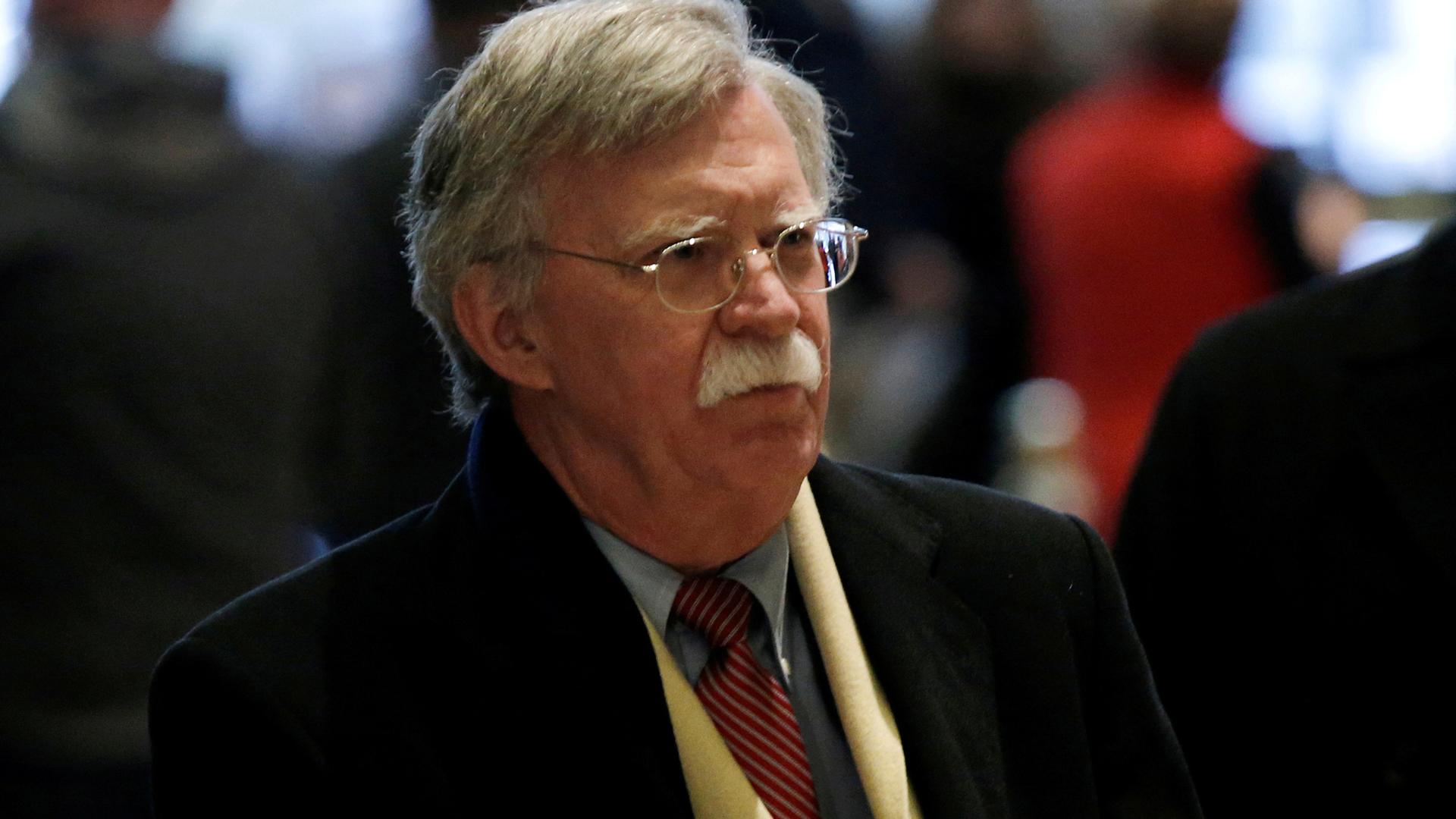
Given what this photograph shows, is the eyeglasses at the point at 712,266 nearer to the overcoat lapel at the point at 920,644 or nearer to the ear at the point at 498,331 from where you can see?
the ear at the point at 498,331

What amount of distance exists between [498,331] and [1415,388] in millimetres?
1328

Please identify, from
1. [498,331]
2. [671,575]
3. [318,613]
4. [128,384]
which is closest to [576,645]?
[671,575]

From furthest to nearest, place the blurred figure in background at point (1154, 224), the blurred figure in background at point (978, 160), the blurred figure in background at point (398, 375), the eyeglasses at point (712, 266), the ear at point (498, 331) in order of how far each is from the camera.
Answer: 1. the blurred figure in background at point (978, 160)
2. the blurred figure in background at point (1154, 224)
3. the blurred figure in background at point (398, 375)
4. the ear at point (498, 331)
5. the eyeglasses at point (712, 266)

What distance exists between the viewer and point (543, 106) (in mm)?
2084

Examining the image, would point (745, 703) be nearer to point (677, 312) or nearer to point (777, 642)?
point (777, 642)

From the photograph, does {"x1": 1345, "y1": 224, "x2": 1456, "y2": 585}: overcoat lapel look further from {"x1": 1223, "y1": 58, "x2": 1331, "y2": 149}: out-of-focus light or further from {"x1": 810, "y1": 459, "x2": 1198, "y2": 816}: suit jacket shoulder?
{"x1": 1223, "y1": 58, "x2": 1331, "y2": 149}: out-of-focus light

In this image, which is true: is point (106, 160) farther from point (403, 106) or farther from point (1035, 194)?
point (1035, 194)

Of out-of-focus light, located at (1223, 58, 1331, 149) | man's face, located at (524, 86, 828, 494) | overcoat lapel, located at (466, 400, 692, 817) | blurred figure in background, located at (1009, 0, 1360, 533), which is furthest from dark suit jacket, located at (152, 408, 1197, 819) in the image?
out-of-focus light, located at (1223, 58, 1331, 149)

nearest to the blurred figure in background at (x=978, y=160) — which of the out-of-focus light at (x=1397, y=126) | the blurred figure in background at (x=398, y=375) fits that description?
the out-of-focus light at (x=1397, y=126)

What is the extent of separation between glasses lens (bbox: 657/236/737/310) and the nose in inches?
0.6

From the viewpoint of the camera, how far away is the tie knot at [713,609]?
2.17 metres

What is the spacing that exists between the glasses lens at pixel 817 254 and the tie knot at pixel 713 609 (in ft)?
1.18

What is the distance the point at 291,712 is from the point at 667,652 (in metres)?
0.41

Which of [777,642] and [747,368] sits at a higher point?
[747,368]
